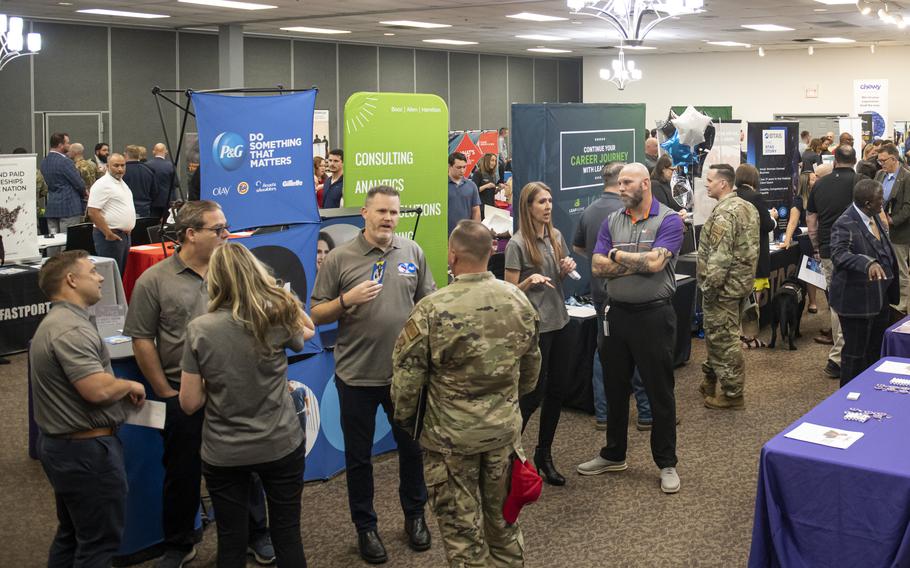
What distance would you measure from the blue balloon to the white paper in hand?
217 inches

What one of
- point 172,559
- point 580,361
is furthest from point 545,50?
point 172,559

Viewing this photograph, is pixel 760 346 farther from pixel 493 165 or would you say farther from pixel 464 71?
pixel 464 71

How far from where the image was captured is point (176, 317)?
3.31 meters

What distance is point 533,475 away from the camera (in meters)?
2.92

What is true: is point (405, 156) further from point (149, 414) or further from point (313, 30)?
point (313, 30)

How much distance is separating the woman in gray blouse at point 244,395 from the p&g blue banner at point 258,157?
4.10 feet

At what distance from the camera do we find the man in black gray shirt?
16.6ft

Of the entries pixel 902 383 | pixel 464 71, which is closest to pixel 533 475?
pixel 902 383

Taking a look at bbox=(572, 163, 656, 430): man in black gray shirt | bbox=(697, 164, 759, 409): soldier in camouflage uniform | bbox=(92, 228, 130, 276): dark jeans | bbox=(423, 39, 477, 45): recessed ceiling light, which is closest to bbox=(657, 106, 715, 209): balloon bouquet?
bbox=(697, 164, 759, 409): soldier in camouflage uniform

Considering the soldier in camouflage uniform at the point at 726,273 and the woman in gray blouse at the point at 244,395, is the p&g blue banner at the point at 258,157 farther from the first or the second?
the soldier in camouflage uniform at the point at 726,273

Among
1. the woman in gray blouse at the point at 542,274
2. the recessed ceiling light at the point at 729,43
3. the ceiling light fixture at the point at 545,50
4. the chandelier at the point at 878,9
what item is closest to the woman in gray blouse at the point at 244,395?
the woman in gray blouse at the point at 542,274

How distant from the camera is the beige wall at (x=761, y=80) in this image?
18812mm

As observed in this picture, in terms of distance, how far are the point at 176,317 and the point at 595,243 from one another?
2.43 metres

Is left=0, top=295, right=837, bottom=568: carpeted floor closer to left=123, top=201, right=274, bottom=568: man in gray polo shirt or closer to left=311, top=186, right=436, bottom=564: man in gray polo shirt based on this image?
left=311, top=186, right=436, bottom=564: man in gray polo shirt
